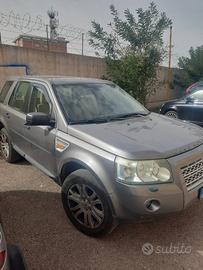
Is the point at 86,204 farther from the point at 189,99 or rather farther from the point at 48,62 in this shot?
the point at 48,62

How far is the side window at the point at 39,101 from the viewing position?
339 centimetres

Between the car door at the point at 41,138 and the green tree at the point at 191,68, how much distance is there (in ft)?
49.4

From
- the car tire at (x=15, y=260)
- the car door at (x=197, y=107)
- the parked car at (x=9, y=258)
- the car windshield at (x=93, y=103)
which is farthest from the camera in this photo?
the car door at (x=197, y=107)

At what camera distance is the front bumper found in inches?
89.5

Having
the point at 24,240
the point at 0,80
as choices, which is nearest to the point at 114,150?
Result: the point at 24,240

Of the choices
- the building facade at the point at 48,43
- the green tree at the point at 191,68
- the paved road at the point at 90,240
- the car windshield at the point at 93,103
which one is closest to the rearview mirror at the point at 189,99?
the car windshield at the point at 93,103

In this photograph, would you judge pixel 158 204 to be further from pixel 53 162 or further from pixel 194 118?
pixel 194 118

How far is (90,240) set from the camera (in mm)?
2689

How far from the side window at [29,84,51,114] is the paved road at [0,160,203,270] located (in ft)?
4.11

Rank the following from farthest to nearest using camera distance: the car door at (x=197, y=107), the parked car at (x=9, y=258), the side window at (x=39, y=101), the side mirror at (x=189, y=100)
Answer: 1. the side mirror at (x=189, y=100)
2. the car door at (x=197, y=107)
3. the side window at (x=39, y=101)
4. the parked car at (x=9, y=258)

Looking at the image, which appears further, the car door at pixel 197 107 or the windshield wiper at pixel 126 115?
the car door at pixel 197 107

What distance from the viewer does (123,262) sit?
2404 millimetres

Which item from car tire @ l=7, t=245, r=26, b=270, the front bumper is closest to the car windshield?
the front bumper

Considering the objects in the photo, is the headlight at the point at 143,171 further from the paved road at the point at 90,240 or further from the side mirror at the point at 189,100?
the side mirror at the point at 189,100
